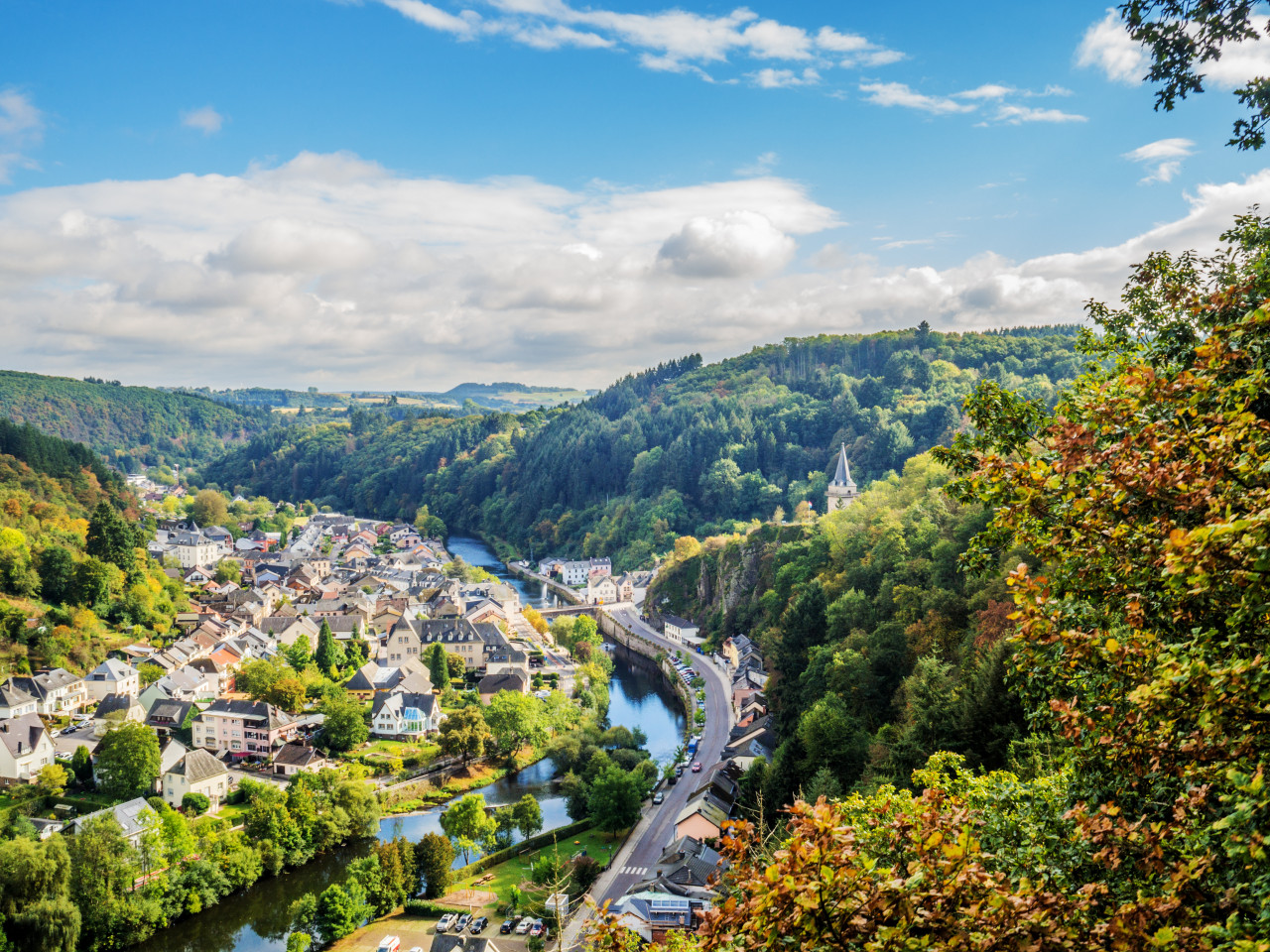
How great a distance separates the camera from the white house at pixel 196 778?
2219 cm

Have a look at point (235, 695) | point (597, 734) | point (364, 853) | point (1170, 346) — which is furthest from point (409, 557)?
point (1170, 346)

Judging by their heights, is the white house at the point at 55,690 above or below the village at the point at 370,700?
above

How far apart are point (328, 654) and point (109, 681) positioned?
24.3ft

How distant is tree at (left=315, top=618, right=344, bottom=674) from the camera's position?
3388cm

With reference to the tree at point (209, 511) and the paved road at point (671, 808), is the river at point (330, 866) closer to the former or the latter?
the paved road at point (671, 808)

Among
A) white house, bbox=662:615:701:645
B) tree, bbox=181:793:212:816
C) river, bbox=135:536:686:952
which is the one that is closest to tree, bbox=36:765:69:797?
tree, bbox=181:793:212:816

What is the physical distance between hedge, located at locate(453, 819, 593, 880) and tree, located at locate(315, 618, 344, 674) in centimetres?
1496

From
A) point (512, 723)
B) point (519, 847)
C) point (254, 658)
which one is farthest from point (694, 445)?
point (519, 847)

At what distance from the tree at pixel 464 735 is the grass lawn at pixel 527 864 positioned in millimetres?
5333

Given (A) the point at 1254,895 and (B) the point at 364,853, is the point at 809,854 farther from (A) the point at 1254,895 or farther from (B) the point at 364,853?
(B) the point at 364,853

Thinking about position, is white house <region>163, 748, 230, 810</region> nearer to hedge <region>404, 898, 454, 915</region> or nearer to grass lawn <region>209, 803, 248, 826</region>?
grass lawn <region>209, 803, 248, 826</region>

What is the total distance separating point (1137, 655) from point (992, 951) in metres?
1.44

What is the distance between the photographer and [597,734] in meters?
27.2

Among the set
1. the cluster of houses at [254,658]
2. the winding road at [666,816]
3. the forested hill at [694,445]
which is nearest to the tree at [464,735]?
the cluster of houses at [254,658]
